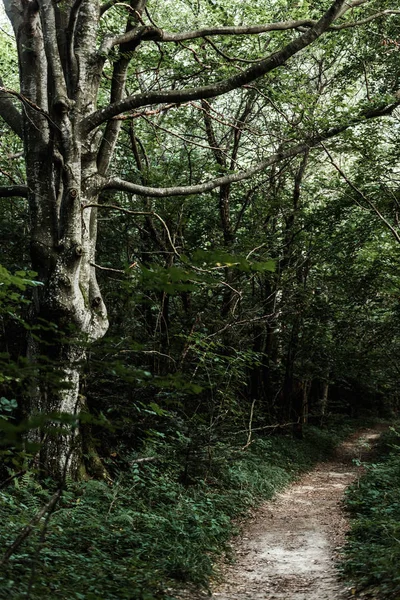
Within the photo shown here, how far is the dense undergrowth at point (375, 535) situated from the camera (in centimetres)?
552

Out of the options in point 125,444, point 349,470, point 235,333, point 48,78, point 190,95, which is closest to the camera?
point 190,95

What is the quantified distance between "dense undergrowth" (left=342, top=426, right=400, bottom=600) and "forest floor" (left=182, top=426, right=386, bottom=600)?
0.75ft

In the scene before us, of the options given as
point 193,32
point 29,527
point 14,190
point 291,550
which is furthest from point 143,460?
point 193,32

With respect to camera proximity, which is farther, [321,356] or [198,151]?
[321,356]

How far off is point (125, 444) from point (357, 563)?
500 centimetres

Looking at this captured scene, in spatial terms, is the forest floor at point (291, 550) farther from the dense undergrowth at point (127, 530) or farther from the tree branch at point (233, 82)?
the tree branch at point (233, 82)

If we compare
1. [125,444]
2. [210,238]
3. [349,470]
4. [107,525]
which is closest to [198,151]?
[210,238]

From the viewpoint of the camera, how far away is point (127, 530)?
655 centimetres

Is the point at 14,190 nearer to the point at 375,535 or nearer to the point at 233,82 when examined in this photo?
the point at 233,82

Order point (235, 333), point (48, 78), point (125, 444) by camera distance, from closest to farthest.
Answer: point (48, 78)
point (125, 444)
point (235, 333)

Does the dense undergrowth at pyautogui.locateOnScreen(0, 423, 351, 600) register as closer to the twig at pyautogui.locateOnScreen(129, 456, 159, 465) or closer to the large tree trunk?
the twig at pyautogui.locateOnScreen(129, 456, 159, 465)

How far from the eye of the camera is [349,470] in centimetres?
1606

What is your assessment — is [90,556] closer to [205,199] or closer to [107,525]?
[107,525]

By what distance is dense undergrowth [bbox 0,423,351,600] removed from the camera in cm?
478
